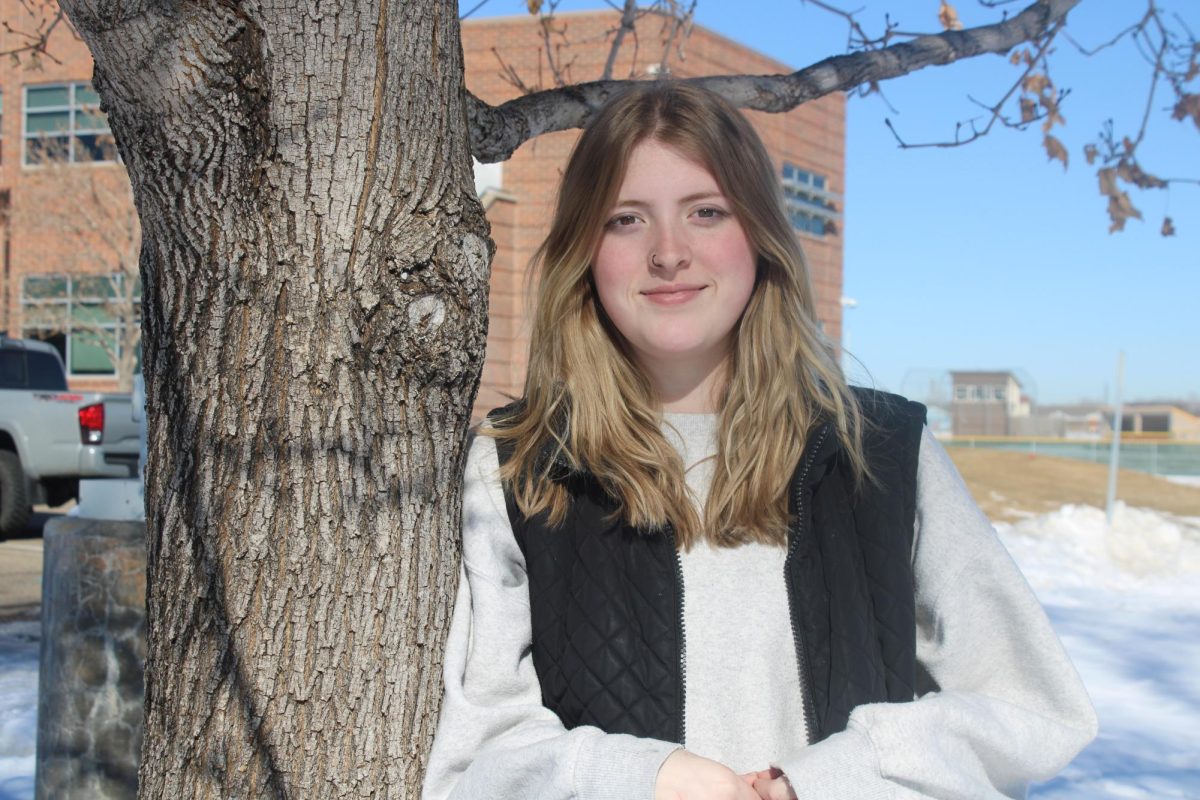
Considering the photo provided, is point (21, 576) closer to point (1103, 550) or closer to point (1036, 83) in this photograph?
point (1036, 83)

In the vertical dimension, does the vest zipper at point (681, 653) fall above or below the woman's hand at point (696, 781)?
above

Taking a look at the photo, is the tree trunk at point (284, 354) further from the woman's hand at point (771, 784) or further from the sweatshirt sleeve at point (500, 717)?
the woman's hand at point (771, 784)

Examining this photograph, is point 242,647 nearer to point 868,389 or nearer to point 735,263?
point 735,263

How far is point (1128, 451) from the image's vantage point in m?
26.3

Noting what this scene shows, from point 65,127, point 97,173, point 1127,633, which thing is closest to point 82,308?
point 97,173

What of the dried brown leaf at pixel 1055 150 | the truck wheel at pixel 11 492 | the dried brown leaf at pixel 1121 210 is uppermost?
the dried brown leaf at pixel 1055 150

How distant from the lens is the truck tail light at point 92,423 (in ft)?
31.5

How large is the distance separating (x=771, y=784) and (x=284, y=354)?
1012mm

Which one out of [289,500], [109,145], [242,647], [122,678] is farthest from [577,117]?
[109,145]

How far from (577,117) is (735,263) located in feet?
3.49

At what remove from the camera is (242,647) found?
1744 millimetres

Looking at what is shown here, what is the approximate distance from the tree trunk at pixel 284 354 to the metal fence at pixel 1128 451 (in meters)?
24.7

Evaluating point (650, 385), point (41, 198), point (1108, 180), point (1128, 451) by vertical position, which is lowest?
point (1128, 451)

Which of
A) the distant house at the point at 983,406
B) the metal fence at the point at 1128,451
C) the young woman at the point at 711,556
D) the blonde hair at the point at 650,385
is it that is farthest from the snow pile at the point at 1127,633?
the distant house at the point at 983,406
